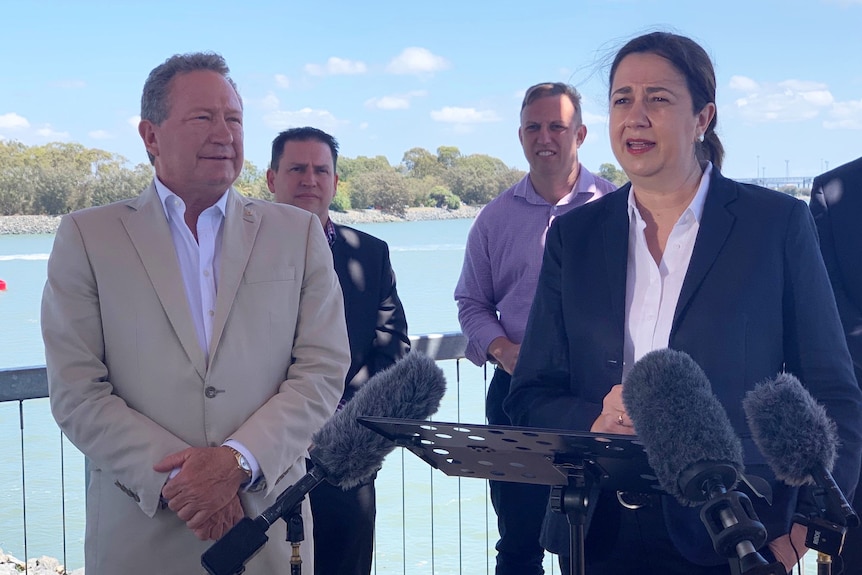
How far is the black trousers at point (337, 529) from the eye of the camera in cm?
339

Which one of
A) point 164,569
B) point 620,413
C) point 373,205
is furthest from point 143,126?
point 373,205

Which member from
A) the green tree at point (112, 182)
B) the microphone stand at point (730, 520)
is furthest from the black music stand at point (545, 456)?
the green tree at point (112, 182)

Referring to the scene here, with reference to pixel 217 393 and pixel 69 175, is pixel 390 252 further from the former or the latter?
pixel 69 175

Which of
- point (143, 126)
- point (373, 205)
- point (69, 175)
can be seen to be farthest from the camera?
point (69, 175)

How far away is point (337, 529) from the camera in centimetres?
339

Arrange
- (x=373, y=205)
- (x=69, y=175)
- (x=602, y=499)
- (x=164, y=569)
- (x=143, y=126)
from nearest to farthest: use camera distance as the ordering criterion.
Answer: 1. (x=602, y=499)
2. (x=164, y=569)
3. (x=143, y=126)
4. (x=373, y=205)
5. (x=69, y=175)

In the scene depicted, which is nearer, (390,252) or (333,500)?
(333,500)

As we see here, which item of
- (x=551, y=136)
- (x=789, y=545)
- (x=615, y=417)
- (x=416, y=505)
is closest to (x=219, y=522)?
(x=615, y=417)

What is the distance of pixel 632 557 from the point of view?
191cm

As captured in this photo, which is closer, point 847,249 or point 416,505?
point 847,249

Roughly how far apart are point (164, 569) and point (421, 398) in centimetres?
115

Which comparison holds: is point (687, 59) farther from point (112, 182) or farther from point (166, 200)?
point (112, 182)

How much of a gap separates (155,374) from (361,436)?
3.34ft

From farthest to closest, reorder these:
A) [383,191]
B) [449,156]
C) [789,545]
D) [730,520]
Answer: [449,156]
[383,191]
[789,545]
[730,520]
